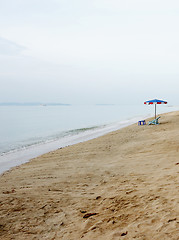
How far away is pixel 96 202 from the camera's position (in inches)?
198

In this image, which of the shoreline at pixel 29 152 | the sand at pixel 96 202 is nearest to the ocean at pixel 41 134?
the shoreline at pixel 29 152

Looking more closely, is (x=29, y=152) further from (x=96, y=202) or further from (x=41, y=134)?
(x=41, y=134)

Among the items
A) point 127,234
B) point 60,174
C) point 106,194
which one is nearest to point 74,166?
point 60,174

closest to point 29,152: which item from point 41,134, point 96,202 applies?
point 96,202

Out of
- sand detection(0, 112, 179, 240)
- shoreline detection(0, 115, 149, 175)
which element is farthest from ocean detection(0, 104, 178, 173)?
sand detection(0, 112, 179, 240)

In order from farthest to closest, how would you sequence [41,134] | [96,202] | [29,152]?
[41,134]
[29,152]
[96,202]

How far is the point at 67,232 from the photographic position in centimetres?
395

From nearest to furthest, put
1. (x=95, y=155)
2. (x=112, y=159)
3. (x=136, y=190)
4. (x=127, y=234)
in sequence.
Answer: (x=127, y=234), (x=136, y=190), (x=112, y=159), (x=95, y=155)

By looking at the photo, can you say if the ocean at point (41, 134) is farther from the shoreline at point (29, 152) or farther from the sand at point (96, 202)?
the sand at point (96, 202)

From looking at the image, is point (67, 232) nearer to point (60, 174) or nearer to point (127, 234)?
point (127, 234)

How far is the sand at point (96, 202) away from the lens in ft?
12.3

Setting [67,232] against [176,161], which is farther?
[176,161]

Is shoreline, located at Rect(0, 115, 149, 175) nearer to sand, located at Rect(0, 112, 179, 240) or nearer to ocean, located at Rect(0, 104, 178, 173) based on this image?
ocean, located at Rect(0, 104, 178, 173)

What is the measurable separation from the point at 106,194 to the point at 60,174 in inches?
109
